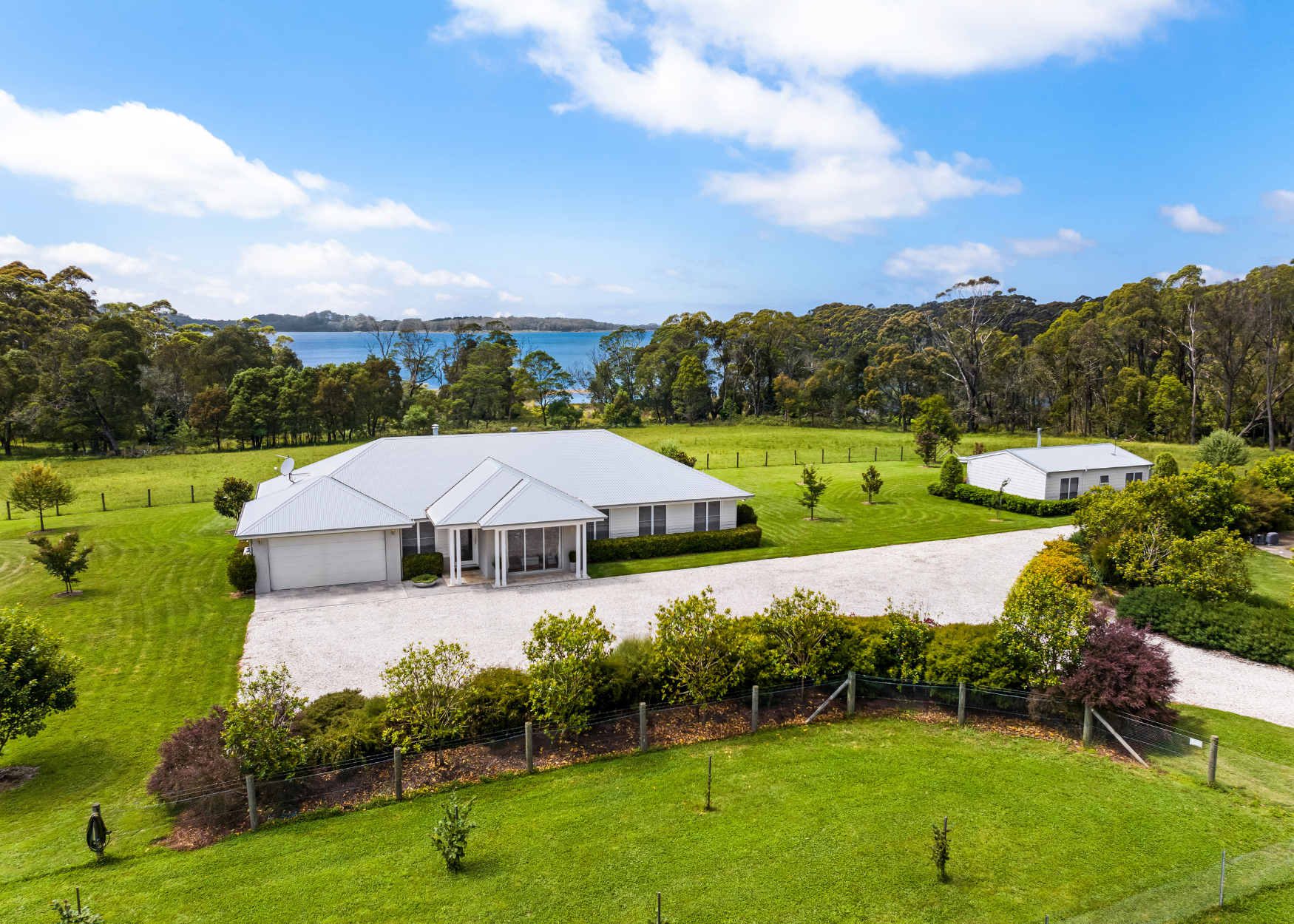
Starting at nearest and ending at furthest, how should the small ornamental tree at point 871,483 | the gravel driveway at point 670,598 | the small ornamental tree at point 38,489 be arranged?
the gravel driveway at point 670,598
the small ornamental tree at point 38,489
the small ornamental tree at point 871,483

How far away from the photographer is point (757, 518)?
32.1 m

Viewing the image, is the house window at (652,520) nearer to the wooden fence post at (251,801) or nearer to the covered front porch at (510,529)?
the covered front porch at (510,529)

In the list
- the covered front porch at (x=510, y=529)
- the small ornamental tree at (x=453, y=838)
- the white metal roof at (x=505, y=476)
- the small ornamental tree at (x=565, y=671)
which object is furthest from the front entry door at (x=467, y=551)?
the small ornamental tree at (x=453, y=838)

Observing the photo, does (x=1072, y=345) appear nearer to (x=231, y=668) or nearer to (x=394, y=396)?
(x=394, y=396)

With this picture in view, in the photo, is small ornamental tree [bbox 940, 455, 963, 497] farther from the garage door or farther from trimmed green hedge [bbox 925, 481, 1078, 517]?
the garage door

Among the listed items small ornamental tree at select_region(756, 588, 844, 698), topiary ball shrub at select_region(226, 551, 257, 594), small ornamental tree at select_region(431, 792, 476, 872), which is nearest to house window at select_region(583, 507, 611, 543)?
topiary ball shrub at select_region(226, 551, 257, 594)

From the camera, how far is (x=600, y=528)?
2573 cm

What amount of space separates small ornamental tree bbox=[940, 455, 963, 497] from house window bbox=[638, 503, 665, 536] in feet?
58.7

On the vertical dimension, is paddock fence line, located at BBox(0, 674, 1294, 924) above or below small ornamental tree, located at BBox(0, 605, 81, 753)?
below

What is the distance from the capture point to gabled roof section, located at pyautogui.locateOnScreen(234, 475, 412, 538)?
20.9 meters

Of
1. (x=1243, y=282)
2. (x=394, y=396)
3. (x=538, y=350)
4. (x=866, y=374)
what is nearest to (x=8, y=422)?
(x=394, y=396)

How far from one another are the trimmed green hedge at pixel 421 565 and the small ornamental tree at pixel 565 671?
10988 millimetres

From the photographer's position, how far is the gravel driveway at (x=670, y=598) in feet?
50.4

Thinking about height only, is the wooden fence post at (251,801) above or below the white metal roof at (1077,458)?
below
